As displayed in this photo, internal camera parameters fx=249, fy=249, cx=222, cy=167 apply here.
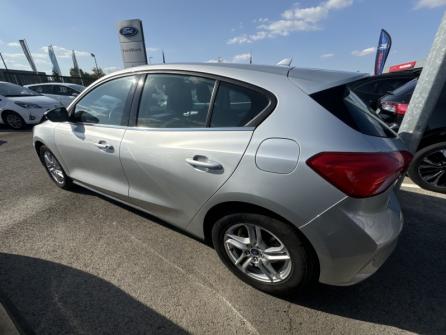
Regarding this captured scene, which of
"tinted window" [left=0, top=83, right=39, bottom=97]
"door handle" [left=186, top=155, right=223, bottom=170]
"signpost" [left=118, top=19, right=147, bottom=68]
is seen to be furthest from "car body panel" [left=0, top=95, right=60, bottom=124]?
"signpost" [left=118, top=19, right=147, bottom=68]

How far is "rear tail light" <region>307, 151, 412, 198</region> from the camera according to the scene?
1.38m

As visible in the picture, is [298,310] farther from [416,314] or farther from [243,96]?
[243,96]

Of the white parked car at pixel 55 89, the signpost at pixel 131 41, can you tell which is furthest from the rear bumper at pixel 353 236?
the signpost at pixel 131 41

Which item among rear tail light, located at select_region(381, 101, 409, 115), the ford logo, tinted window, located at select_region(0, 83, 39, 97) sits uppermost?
the ford logo

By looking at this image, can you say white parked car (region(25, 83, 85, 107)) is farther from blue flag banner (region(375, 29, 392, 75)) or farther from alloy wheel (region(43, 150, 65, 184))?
blue flag banner (region(375, 29, 392, 75))

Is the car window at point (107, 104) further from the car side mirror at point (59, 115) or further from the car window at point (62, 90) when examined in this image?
the car window at point (62, 90)

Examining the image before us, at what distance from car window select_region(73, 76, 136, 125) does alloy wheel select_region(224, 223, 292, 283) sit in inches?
58.4

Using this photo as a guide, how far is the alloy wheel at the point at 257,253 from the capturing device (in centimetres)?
177

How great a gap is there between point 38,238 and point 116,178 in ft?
3.52

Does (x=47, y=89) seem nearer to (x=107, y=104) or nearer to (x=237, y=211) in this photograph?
(x=107, y=104)

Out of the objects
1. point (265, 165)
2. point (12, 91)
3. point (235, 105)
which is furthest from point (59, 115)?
point (12, 91)

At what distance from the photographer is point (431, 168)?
3.46 metres

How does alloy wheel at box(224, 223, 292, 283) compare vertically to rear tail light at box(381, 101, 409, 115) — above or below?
below

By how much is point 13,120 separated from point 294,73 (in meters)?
A: 9.96
